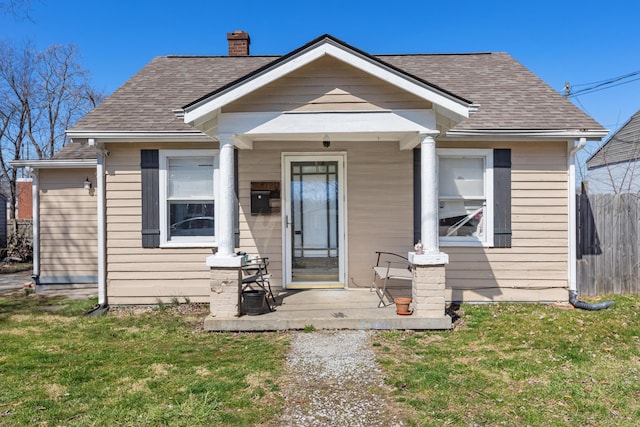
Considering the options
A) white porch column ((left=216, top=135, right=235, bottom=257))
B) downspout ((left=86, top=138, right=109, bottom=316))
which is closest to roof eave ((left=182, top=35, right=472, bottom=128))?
white porch column ((left=216, top=135, right=235, bottom=257))

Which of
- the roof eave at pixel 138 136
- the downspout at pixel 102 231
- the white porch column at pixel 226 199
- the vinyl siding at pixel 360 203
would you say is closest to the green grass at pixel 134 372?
the downspout at pixel 102 231

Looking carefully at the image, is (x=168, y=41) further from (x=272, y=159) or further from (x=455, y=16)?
(x=272, y=159)

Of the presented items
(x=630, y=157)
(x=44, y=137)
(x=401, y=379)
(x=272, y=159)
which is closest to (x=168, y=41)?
(x=272, y=159)

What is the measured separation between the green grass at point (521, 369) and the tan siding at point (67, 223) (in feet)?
23.2

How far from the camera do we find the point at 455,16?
12.5m

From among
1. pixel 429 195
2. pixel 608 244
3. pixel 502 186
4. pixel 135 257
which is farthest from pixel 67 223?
pixel 608 244

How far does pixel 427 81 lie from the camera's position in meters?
5.30

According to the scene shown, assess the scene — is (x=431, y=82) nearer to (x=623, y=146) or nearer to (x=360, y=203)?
(x=360, y=203)

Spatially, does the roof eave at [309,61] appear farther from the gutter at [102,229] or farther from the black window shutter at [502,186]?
the gutter at [102,229]

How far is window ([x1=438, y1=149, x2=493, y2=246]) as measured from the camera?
6.54 metres

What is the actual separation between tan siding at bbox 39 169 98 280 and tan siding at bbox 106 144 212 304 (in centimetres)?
285

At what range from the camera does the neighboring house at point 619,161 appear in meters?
14.1

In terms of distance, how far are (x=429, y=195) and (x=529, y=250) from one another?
8.04 ft

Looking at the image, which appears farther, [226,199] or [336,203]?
[336,203]
